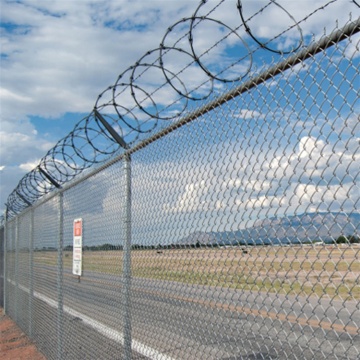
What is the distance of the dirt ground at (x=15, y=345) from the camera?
9.32m

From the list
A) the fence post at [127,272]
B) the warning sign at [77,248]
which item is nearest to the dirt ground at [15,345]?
the warning sign at [77,248]

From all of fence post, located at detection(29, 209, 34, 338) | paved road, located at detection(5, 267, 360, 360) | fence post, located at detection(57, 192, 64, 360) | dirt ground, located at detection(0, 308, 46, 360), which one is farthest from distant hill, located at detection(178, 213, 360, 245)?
fence post, located at detection(29, 209, 34, 338)

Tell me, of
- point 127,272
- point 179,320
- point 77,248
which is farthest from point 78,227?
point 179,320

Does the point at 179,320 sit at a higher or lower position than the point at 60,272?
lower

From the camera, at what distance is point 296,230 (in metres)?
2.63

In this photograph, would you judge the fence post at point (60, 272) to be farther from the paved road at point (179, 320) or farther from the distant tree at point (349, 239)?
the distant tree at point (349, 239)

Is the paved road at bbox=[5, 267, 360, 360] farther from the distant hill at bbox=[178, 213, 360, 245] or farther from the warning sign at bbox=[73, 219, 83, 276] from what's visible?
the distant hill at bbox=[178, 213, 360, 245]

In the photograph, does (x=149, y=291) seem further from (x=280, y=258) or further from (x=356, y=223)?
(x=356, y=223)

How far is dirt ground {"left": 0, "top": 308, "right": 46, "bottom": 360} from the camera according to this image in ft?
30.6

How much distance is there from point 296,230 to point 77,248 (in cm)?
455

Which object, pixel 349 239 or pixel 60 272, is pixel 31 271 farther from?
pixel 349 239

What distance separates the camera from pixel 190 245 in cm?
387

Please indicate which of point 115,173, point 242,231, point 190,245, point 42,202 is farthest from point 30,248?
point 242,231

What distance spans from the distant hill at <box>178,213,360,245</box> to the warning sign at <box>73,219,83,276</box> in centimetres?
347
